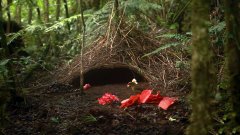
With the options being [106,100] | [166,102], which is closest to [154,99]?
[166,102]

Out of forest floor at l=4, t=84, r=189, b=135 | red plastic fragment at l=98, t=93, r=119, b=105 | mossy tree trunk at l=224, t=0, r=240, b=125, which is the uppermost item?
mossy tree trunk at l=224, t=0, r=240, b=125

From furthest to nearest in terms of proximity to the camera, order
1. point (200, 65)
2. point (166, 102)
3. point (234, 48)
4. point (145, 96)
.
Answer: point (145, 96)
point (166, 102)
point (234, 48)
point (200, 65)

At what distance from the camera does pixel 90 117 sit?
4145 millimetres

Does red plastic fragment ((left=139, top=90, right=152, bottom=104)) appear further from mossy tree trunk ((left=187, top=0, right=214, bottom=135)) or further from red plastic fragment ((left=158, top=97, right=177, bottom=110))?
mossy tree trunk ((left=187, top=0, right=214, bottom=135))

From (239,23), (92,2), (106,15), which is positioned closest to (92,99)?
(106,15)

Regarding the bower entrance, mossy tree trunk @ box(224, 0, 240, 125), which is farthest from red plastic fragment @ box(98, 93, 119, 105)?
mossy tree trunk @ box(224, 0, 240, 125)

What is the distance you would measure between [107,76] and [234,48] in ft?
9.73

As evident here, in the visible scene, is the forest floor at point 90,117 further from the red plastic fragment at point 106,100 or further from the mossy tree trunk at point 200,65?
the mossy tree trunk at point 200,65

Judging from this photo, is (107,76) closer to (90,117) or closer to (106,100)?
(106,100)

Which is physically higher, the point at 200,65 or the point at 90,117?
the point at 200,65

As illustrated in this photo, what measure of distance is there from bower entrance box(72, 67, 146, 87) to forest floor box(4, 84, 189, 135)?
64 centimetres

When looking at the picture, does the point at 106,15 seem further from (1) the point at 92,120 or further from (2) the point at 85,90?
(1) the point at 92,120

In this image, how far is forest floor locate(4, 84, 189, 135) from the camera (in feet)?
12.7

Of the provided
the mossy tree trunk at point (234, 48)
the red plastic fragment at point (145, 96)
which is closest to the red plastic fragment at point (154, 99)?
the red plastic fragment at point (145, 96)
